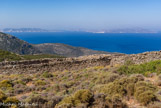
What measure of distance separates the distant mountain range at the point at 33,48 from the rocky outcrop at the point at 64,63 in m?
67.7

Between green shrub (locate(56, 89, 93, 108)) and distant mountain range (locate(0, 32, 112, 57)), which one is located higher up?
green shrub (locate(56, 89, 93, 108))

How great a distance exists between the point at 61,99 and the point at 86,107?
989 mm

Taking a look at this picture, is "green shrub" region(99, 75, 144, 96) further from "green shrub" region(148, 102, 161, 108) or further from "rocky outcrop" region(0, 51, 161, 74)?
"rocky outcrop" region(0, 51, 161, 74)

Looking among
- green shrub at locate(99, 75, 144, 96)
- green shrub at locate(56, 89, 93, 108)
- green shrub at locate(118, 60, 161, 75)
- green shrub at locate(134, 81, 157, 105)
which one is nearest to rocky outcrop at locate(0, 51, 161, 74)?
green shrub at locate(118, 60, 161, 75)

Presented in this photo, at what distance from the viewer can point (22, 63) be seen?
14.6 metres

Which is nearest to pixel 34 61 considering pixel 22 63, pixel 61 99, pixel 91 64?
pixel 22 63

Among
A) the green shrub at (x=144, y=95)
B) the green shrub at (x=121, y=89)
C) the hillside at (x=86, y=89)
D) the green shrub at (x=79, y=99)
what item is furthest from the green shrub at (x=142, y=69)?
the green shrub at (x=79, y=99)

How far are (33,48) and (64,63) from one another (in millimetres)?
88293

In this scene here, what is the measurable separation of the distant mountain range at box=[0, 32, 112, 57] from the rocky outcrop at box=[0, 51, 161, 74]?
67.7m

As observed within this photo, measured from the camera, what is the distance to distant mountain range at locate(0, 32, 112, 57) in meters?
88.0

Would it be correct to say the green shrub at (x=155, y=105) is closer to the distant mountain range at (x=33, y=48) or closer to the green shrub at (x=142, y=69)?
the green shrub at (x=142, y=69)

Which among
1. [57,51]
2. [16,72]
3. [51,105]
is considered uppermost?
[51,105]

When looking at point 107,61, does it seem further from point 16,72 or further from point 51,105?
point 51,105

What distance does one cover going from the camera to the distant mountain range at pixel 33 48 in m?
88.0
